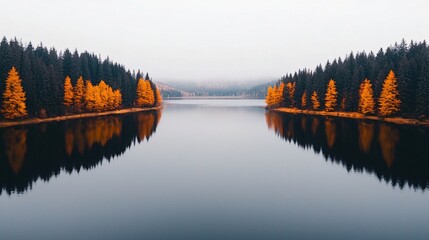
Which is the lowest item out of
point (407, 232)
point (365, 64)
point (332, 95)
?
point (407, 232)

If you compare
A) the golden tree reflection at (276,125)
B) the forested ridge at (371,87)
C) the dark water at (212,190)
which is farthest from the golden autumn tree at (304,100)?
the dark water at (212,190)

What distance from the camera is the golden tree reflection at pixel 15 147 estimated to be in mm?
32406

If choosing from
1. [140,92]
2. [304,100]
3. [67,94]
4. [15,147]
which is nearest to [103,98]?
[67,94]

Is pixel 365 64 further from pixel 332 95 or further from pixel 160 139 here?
pixel 160 139

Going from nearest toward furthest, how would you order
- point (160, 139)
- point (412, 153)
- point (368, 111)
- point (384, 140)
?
point (412, 153) → point (384, 140) → point (160, 139) → point (368, 111)

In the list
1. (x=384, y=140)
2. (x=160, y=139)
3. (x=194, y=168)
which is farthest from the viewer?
(x=160, y=139)

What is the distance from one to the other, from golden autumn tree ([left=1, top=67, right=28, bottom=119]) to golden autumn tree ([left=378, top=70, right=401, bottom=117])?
91.3m

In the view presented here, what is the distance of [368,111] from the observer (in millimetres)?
87812

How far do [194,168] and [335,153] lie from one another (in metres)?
20.4

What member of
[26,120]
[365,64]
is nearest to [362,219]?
[26,120]

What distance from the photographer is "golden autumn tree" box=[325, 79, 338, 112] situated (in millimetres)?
108125

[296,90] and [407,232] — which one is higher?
[296,90]

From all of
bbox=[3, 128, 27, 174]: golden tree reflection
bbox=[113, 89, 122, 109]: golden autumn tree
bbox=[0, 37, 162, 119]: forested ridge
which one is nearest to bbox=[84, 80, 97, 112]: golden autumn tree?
bbox=[0, 37, 162, 119]: forested ridge

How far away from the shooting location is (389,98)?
257ft
